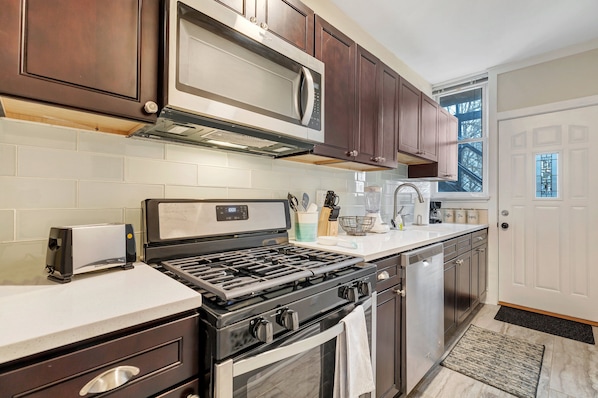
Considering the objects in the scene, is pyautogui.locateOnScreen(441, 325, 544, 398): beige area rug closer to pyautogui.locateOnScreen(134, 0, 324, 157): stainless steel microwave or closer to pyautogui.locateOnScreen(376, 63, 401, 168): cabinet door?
pyautogui.locateOnScreen(376, 63, 401, 168): cabinet door

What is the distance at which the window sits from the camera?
3.38 metres

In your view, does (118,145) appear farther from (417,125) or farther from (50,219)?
(417,125)

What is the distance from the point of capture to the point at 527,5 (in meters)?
2.13

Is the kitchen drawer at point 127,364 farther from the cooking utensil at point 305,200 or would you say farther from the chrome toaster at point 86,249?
the cooking utensil at point 305,200

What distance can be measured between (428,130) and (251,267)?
2359 millimetres

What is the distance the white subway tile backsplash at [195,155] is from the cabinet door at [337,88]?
52 centimetres

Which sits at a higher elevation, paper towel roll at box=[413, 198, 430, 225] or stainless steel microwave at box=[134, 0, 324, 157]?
stainless steel microwave at box=[134, 0, 324, 157]

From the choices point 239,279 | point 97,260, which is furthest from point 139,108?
point 239,279

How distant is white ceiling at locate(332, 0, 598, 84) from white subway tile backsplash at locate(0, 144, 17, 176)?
223cm

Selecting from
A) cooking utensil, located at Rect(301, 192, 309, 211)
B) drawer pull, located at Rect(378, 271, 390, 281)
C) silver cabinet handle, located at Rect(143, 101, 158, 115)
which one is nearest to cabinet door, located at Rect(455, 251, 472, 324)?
drawer pull, located at Rect(378, 271, 390, 281)

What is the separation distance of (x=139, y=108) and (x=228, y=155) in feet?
2.00

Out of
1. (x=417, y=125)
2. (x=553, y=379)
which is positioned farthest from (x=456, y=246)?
(x=417, y=125)

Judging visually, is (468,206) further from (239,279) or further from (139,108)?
(139,108)

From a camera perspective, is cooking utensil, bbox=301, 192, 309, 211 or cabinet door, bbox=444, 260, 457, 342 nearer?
cooking utensil, bbox=301, 192, 309, 211
